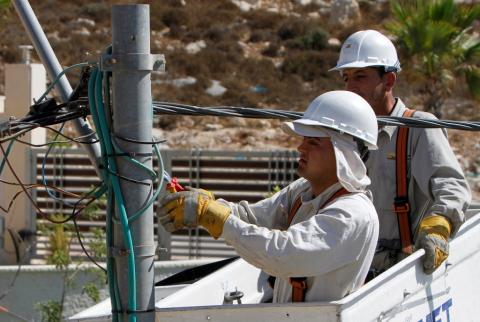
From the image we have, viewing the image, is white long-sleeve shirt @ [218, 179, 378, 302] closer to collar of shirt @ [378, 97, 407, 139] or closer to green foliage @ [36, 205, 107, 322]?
collar of shirt @ [378, 97, 407, 139]

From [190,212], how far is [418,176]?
2120 millimetres

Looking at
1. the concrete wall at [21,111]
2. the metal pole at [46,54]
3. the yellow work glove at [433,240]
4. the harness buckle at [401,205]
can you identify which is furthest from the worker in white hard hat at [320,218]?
the concrete wall at [21,111]

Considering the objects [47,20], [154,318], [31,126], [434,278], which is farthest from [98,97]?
[47,20]

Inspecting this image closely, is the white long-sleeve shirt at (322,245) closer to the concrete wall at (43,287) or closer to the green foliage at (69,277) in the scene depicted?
the green foliage at (69,277)

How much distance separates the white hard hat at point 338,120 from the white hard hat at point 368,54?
1.59m

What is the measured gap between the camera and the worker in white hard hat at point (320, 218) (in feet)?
14.4

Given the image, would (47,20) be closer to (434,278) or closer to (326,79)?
(326,79)

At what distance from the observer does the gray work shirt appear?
6.11 m

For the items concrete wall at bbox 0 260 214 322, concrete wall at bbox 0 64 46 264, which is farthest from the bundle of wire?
concrete wall at bbox 0 64 46 264

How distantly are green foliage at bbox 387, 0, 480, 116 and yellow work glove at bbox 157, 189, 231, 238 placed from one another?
605 inches

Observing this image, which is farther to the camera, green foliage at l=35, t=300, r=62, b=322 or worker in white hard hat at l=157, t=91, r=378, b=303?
green foliage at l=35, t=300, r=62, b=322

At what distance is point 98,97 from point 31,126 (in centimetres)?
55

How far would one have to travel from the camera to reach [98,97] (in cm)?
448

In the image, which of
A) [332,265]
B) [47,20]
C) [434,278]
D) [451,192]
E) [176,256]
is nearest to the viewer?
[332,265]
